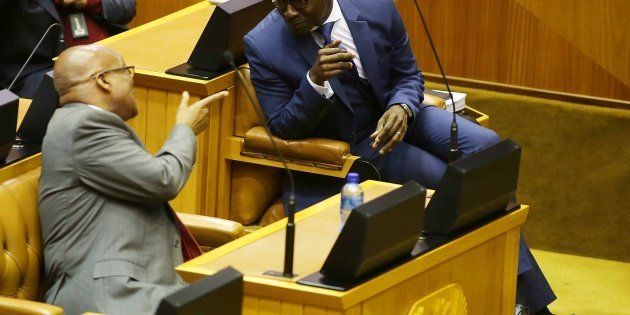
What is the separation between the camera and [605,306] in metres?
3.98

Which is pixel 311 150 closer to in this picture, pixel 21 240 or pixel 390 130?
pixel 390 130

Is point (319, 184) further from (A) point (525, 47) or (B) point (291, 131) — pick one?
(A) point (525, 47)

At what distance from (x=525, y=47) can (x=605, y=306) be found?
0.92 meters

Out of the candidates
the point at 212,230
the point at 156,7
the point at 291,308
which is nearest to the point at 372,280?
the point at 291,308

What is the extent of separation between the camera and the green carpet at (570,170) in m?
4.37

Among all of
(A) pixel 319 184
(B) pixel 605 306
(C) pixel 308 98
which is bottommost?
(B) pixel 605 306

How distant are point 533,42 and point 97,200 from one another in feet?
6.66

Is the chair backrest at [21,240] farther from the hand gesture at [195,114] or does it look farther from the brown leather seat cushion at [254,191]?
the brown leather seat cushion at [254,191]

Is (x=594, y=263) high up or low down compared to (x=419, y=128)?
down

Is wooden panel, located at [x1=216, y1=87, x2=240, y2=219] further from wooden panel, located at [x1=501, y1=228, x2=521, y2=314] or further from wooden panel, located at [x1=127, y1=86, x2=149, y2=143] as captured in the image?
wooden panel, located at [x1=501, y1=228, x2=521, y2=314]

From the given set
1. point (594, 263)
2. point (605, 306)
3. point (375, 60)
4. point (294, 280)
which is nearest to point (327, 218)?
point (294, 280)

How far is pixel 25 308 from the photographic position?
2.57 m

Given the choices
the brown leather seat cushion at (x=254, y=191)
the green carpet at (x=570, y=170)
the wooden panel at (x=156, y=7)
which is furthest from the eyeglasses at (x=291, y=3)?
the wooden panel at (x=156, y=7)

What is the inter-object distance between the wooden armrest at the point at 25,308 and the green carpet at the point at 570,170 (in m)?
2.22
